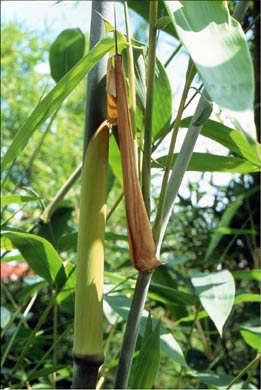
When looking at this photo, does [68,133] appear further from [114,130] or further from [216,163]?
[114,130]

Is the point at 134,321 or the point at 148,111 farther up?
the point at 148,111

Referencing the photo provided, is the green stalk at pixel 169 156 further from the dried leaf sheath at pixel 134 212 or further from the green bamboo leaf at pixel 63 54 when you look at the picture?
the green bamboo leaf at pixel 63 54

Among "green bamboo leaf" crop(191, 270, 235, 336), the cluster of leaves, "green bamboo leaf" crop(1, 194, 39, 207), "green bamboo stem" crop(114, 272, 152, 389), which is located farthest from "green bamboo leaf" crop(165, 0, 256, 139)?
"green bamboo leaf" crop(1, 194, 39, 207)

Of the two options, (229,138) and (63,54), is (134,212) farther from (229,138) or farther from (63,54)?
(63,54)

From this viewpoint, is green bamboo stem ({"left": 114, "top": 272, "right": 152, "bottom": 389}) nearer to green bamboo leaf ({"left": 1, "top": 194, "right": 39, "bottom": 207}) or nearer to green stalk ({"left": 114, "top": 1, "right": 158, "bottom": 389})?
green stalk ({"left": 114, "top": 1, "right": 158, "bottom": 389})

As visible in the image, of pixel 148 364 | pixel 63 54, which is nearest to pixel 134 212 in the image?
pixel 148 364

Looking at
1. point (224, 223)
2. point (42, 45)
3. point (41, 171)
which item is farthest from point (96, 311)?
point (42, 45)

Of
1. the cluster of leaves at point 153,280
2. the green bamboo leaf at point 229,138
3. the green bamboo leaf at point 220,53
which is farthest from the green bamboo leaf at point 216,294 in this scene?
the green bamboo leaf at point 220,53

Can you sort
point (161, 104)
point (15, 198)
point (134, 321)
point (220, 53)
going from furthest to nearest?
point (15, 198) < point (161, 104) < point (134, 321) < point (220, 53)
